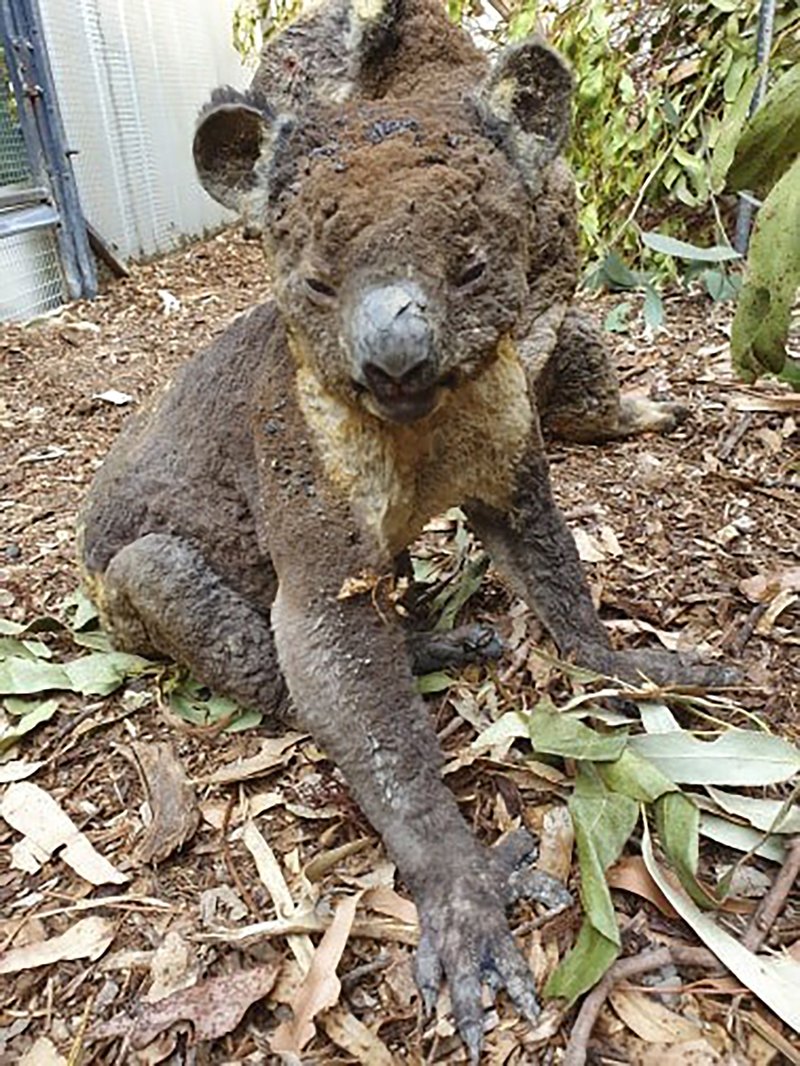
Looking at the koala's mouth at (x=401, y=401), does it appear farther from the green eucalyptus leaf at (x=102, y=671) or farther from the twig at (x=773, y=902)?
the green eucalyptus leaf at (x=102, y=671)

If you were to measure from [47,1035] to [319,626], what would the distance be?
64cm

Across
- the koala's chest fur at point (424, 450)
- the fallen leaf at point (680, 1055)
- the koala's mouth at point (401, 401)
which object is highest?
the koala's mouth at point (401, 401)

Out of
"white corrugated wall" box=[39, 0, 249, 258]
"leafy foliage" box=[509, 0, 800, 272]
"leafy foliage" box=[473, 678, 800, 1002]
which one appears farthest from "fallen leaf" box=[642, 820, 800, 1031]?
"white corrugated wall" box=[39, 0, 249, 258]

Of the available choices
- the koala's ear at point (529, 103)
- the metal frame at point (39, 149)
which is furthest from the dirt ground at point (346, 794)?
the metal frame at point (39, 149)

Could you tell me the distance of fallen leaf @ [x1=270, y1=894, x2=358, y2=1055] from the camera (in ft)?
4.22

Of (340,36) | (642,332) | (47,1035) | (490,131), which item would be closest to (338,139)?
(490,131)

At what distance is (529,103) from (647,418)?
1.56m

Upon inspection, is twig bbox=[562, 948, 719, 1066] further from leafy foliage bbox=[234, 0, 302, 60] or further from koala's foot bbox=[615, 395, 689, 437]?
leafy foliage bbox=[234, 0, 302, 60]

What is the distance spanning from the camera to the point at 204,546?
1.81 m

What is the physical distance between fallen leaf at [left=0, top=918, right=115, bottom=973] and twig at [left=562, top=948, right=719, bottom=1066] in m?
0.67

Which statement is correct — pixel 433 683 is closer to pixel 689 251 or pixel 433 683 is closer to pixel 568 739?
pixel 568 739

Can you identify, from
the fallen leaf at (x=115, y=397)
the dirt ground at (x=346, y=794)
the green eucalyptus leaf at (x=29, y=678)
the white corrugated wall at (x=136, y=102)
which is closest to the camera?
the dirt ground at (x=346, y=794)

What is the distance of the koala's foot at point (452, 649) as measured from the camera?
191 centimetres

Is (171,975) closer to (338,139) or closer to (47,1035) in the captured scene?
(47,1035)
